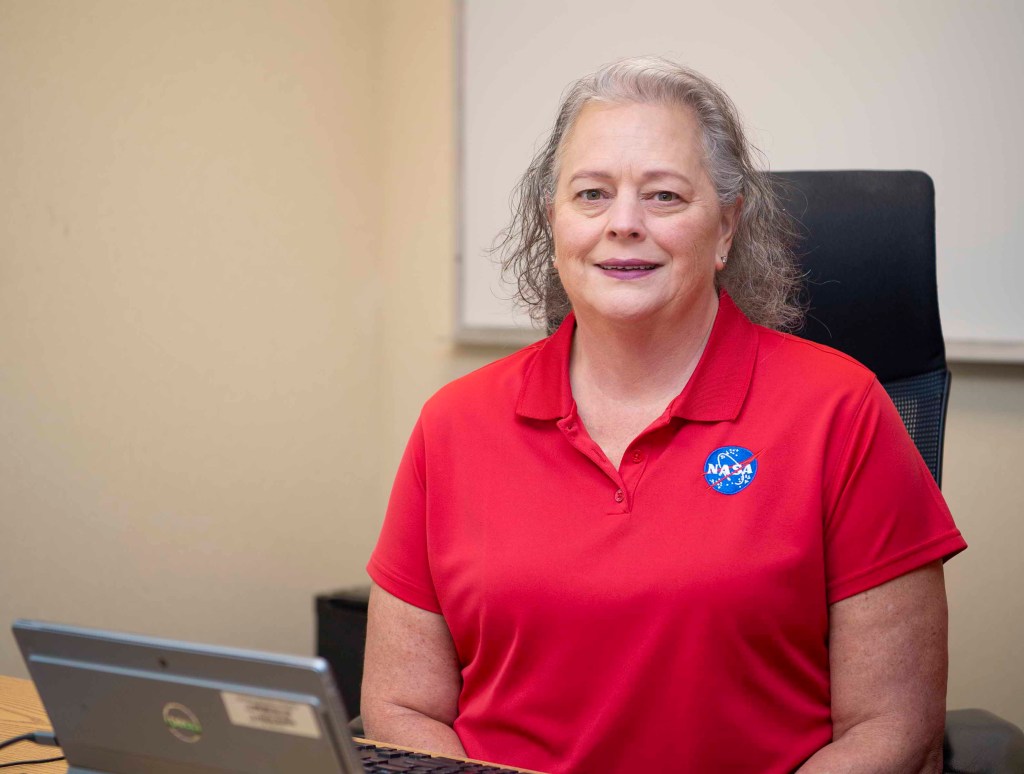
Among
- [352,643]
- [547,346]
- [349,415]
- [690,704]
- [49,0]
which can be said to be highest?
[49,0]

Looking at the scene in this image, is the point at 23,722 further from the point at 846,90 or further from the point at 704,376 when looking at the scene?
the point at 846,90

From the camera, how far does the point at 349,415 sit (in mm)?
3051

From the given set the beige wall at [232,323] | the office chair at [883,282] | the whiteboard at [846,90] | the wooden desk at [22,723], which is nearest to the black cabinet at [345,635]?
the beige wall at [232,323]

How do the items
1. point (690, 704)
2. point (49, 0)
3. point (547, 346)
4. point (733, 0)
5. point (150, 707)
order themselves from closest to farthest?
point (150, 707) < point (690, 704) < point (547, 346) < point (49, 0) < point (733, 0)

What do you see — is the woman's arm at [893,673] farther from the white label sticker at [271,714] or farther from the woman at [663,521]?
the white label sticker at [271,714]

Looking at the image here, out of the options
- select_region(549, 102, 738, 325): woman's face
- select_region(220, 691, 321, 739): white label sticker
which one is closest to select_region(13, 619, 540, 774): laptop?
select_region(220, 691, 321, 739): white label sticker

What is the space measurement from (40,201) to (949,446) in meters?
→ 1.93

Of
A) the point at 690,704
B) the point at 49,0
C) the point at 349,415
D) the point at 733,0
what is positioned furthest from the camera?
the point at 349,415

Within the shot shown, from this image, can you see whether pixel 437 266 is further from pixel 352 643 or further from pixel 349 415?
pixel 352 643

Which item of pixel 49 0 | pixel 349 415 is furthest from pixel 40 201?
pixel 349 415

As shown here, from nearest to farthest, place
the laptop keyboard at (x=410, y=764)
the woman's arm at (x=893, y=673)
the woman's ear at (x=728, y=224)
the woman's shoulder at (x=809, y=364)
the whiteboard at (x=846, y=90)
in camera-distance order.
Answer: the laptop keyboard at (x=410, y=764)
the woman's arm at (x=893, y=673)
the woman's shoulder at (x=809, y=364)
the woman's ear at (x=728, y=224)
the whiteboard at (x=846, y=90)

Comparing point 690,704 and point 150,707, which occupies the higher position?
point 150,707

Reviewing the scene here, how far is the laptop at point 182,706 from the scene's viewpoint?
733mm

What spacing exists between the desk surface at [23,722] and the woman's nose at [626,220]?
2.59ft
